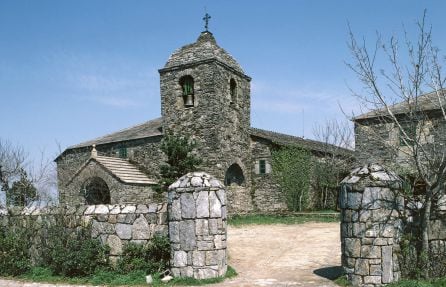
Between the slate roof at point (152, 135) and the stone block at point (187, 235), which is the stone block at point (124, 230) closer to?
the stone block at point (187, 235)

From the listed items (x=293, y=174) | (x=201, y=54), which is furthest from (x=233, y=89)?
(x=293, y=174)

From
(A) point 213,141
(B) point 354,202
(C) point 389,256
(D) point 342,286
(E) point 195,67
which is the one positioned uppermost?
(E) point 195,67

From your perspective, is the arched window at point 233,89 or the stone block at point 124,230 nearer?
the stone block at point 124,230

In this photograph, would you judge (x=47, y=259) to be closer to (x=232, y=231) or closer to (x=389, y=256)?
(x=232, y=231)

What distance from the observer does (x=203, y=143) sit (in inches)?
893

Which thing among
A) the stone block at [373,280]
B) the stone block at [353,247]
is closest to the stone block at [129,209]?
the stone block at [353,247]

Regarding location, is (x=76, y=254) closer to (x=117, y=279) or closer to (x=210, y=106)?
(x=117, y=279)

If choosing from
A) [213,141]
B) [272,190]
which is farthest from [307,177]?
[213,141]

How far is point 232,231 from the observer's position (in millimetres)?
15281

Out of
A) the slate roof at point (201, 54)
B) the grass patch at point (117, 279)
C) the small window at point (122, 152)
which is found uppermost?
the slate roof at point (201, 54)

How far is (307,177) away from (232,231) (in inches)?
380

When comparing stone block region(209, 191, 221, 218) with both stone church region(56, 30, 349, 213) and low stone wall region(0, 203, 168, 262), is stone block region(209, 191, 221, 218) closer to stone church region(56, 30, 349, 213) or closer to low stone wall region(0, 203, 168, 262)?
low stone wall region(0, 203, 168, 262)

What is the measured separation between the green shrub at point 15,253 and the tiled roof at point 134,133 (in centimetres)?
1364

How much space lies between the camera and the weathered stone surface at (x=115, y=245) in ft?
32.3
